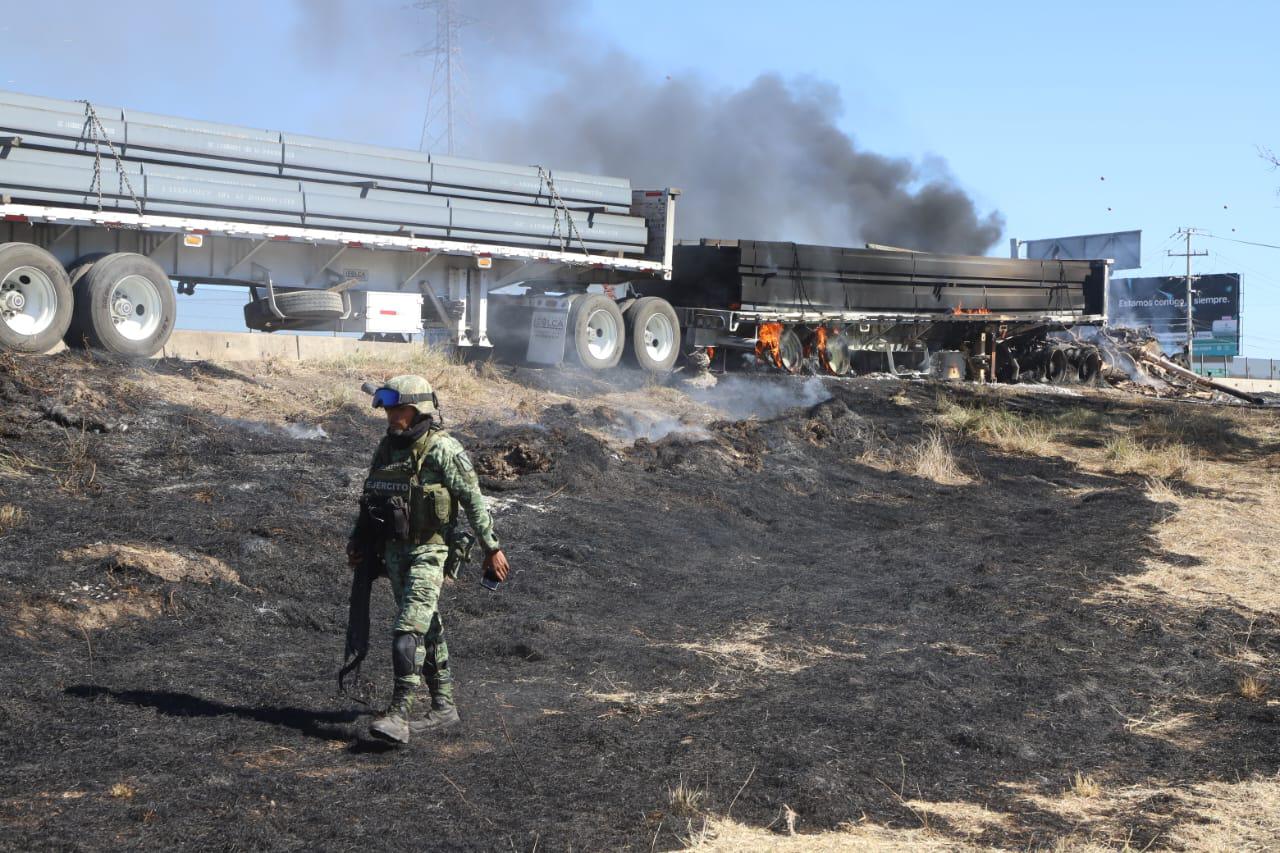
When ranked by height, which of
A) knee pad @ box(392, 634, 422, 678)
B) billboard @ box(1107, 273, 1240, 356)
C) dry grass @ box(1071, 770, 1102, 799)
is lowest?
dry grass @ box(1071, 770, 1102, 799)

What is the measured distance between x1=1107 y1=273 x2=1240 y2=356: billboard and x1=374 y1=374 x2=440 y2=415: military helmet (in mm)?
80802

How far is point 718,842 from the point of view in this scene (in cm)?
473

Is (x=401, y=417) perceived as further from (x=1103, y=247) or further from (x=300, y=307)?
(x=1103, y=247)

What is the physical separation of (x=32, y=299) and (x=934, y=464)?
10.4 metres

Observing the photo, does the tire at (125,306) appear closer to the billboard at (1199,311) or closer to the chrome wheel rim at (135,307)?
the chrome wheel rim at (135,307)

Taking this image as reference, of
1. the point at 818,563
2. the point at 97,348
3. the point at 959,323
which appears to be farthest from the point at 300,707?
the point at 959,323

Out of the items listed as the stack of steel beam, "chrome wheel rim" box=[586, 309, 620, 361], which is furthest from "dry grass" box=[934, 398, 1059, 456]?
the stack of steel beam

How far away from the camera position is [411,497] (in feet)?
19.2

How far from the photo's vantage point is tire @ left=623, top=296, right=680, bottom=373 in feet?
64.2

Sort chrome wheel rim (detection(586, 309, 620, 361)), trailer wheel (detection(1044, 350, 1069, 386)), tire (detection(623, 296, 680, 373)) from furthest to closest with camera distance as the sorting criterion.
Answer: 1. trailer wheel (detection(1044, 350, 1069, 386))
2. tire (detection(623, 296, 680, 373))
3. chrome wheel rim (detection(586, 309, 620, 361))

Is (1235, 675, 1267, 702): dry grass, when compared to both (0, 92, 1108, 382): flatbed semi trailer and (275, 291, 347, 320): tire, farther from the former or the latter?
(275, 291, 347, 320): tire

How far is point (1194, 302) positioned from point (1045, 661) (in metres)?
83.3

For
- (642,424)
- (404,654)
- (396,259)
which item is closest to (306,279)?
(396,259)

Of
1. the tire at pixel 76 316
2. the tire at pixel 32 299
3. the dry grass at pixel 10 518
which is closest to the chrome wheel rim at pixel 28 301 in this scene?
the tire at pixel 32 299
